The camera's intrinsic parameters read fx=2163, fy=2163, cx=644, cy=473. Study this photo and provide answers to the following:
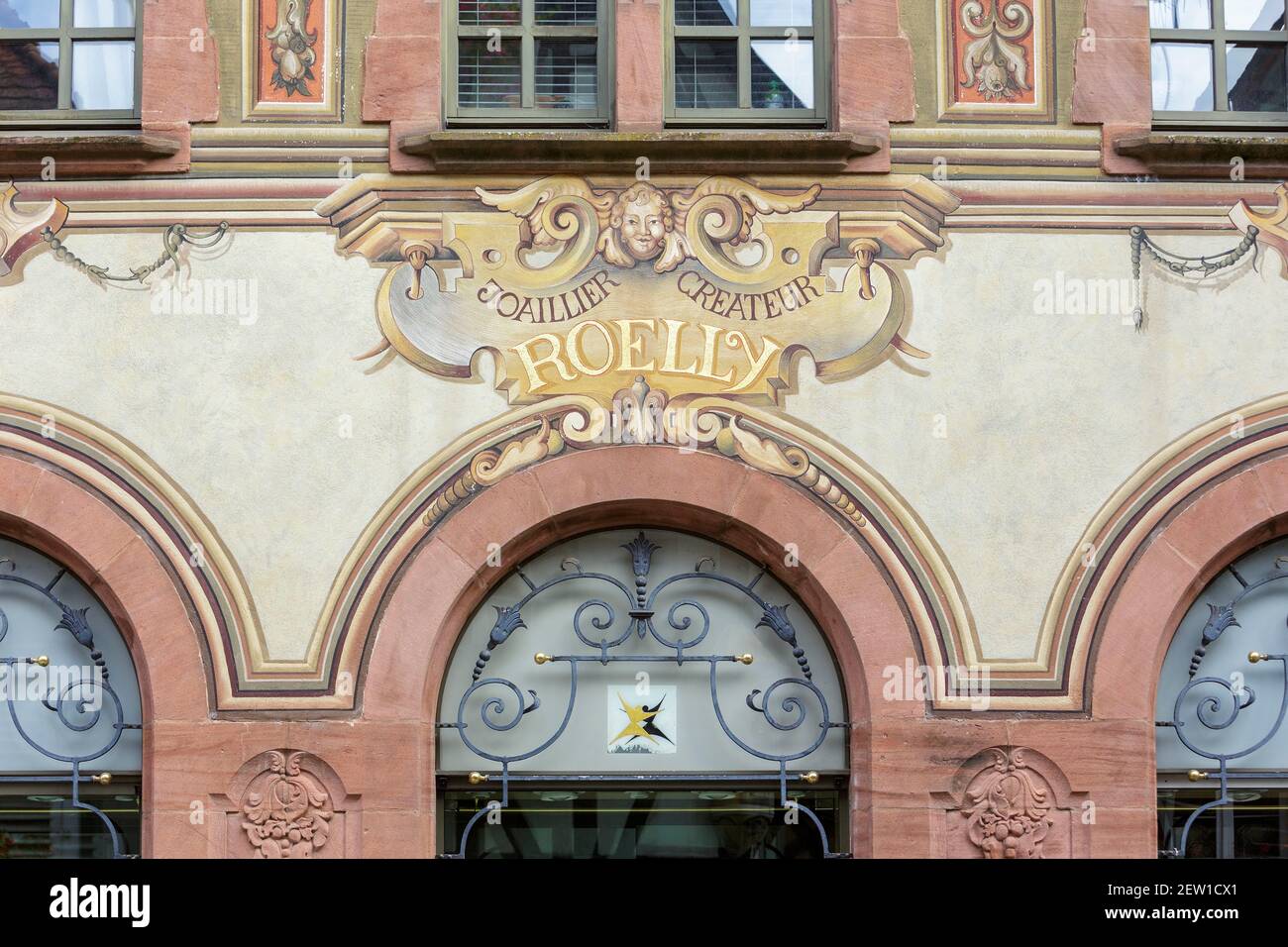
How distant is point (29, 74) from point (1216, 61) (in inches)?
237

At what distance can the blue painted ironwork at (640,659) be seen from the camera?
10547mm

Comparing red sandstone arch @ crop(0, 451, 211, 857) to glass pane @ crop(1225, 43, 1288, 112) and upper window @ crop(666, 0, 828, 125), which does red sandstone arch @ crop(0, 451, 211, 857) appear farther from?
glass pane @ crop(1225, 43, 1288, 112)

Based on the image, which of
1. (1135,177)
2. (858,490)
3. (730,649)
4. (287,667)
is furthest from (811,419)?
(287,667)

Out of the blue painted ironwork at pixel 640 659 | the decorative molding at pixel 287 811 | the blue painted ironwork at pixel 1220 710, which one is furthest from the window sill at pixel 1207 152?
the decorative molding at pixel 287 811

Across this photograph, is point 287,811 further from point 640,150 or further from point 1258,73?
point 1258,73

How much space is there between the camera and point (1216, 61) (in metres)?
11.0

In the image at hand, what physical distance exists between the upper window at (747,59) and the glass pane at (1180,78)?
5.61 ft

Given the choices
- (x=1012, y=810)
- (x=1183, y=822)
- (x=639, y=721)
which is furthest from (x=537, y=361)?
(x=1183, y=822)

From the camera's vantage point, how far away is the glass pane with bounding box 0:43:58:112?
10.9 m

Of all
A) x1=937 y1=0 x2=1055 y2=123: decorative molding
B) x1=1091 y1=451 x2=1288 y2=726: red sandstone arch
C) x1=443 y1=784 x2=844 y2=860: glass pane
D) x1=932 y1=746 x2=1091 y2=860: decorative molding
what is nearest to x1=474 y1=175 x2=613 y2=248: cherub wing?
x1=937 y1=0 x2=1055 y2=123: decorative molding

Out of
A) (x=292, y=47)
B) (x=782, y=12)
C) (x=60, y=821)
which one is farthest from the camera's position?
(x=782, y=12)

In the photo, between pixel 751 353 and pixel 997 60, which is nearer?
pixel 751 353

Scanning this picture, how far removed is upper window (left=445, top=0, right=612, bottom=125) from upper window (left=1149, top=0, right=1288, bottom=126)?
9.30 ft

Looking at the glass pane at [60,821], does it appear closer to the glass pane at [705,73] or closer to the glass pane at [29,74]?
the glass pane at [29,74]
